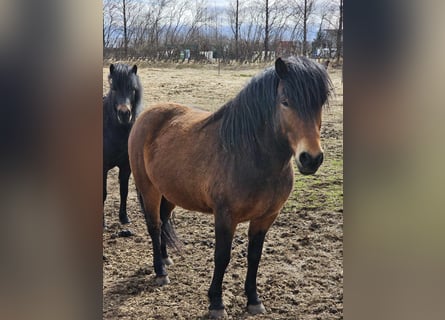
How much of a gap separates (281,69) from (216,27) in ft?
1.22

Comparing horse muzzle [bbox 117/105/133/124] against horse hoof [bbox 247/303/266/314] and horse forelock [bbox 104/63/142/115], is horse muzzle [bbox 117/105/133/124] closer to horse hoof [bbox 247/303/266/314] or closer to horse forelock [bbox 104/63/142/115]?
horse forelock [bbox 104/63/142/115]

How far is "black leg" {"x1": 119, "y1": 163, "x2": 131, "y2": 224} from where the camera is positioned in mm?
1900

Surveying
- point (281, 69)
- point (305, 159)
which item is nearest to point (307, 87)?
point (281, 69)

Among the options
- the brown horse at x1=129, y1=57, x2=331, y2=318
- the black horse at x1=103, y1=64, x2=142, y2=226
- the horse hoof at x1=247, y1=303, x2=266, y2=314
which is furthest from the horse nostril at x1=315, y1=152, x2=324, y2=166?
the black horse at x1=103, y1=64, x2=142, y2=226

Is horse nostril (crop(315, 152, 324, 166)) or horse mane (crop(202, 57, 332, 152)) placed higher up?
horse mane (crop(202, 57, 332, 152))

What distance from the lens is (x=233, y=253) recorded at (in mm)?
1881

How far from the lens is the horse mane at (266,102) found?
1640mm

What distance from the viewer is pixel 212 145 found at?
1823 millimetres
